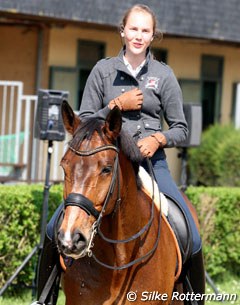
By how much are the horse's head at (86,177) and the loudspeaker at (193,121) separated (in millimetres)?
5421

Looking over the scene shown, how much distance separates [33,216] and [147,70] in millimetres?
4001

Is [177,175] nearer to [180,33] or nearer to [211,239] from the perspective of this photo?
[180,33]

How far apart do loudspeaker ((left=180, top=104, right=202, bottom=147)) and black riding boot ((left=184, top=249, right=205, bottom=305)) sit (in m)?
4.21

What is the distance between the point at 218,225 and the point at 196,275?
4.90m

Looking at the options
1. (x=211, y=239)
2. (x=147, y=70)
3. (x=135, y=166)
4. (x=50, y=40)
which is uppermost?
(x=50, y=40)

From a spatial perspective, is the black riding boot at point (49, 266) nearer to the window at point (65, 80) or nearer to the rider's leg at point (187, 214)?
the rider's leg at point (187, 214)

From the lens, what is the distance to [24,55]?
1495 centimetres

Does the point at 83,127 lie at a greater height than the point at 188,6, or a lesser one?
lesser

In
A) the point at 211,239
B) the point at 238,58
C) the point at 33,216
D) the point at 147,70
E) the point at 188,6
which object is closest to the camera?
the point at 147,70

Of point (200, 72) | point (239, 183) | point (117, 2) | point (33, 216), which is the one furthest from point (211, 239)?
point (200, 72)

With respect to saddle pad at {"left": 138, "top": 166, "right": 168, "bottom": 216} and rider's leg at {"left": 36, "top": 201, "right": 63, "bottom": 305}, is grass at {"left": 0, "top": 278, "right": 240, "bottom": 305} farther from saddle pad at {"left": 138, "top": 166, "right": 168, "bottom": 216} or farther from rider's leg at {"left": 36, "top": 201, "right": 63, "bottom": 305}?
saddle pad at {"left": 138, "top": 166, "right": 168, "bottom": 216}

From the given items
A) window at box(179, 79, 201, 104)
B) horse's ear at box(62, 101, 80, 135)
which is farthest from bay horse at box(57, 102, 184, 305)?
window at box(179, 79, 201, 104)

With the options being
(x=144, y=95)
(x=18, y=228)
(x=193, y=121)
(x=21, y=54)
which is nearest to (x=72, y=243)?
(x=144, y=95)

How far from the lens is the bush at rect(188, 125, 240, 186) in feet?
50.5
